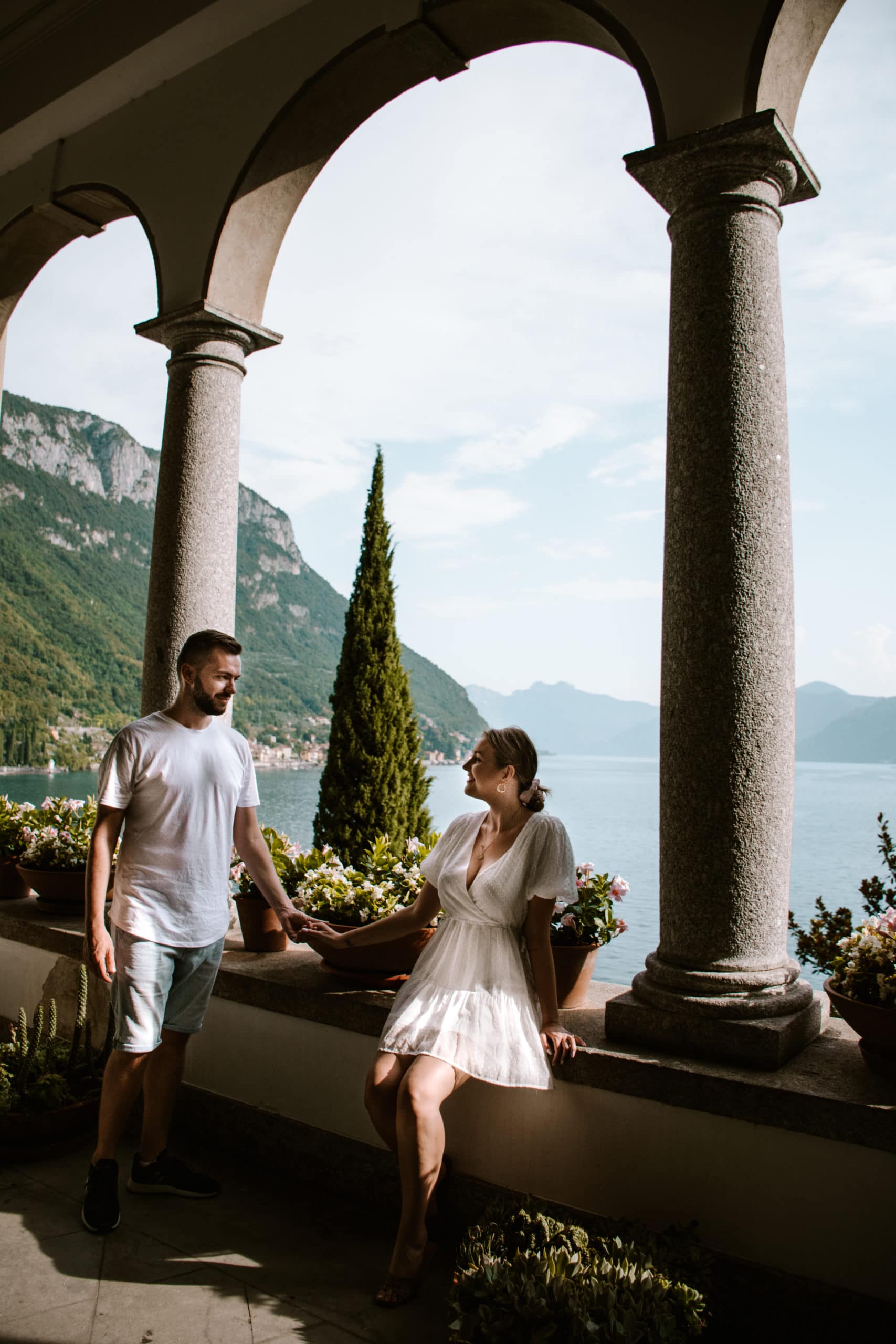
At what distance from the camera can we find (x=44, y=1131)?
362 cm

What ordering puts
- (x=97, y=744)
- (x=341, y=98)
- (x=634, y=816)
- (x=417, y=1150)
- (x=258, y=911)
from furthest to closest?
(x=634, y=816), (x=97, y=744), (x=341, y=98), (x=258, y=911), (x=417, y=1150)

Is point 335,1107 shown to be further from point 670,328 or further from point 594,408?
point 594,408

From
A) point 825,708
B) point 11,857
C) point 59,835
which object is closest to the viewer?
point 59,835

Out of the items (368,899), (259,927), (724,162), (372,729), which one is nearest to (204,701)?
(368,899)

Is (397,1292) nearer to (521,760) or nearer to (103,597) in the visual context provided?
(521,760)

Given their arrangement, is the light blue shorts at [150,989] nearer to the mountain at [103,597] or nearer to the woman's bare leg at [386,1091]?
the woman's bare leg at [386,1091]

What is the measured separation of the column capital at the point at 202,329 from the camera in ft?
15.3

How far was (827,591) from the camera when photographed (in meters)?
74.4

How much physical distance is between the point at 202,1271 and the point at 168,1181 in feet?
1.77

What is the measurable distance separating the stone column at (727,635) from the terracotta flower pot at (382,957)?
82cm

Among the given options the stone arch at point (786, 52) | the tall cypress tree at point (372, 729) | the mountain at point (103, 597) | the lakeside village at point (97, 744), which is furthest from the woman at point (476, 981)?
the lakeside village at point (97, 744)

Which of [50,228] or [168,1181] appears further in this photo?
[50,228]

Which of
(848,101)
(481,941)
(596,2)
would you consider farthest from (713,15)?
(481,941)

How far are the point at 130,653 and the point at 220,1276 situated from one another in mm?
34319
